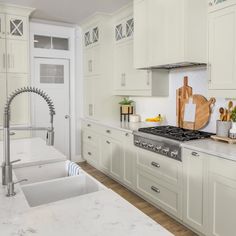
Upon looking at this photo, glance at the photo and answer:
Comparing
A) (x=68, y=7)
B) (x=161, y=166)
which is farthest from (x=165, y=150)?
(x=68, y=7)

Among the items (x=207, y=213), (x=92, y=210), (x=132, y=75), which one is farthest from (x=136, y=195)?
(x=92, y=210)

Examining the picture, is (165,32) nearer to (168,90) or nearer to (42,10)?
(168,90)

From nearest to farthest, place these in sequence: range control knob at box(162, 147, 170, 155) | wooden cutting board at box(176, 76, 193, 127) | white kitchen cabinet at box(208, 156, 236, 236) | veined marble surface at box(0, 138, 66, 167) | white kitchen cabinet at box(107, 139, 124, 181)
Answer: veined marble surface at box(0, 138, 66, 167), white kitchen cabinet at box(208, 156, 236, 236), range control knob at box(162, 147, 170, 155), wooden cutting board at box(176, 76, 193, 127), white kitchen cabinet at box(107, 139, 124, 181)

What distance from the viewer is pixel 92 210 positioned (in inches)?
42.8

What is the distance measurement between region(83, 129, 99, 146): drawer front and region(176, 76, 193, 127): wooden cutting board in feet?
5.06

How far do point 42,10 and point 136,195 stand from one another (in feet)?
10.5

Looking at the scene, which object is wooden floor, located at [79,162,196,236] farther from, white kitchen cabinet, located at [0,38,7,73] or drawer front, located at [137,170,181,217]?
white kitchen cabinet, located at [0,38,7,73]

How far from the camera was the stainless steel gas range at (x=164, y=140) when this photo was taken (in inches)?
99.3

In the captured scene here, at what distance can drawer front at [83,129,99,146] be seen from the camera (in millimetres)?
4379

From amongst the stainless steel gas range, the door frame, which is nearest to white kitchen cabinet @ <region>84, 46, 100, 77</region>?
the door frame

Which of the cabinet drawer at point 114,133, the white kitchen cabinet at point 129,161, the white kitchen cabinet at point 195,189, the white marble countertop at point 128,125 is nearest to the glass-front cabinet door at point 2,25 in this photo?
the white marble countertop at point 128,125

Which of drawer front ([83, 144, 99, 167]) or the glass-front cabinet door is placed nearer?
the glass-front cabinet door

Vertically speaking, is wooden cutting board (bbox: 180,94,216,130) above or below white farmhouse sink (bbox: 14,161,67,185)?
above

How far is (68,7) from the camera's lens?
3.93 metres
